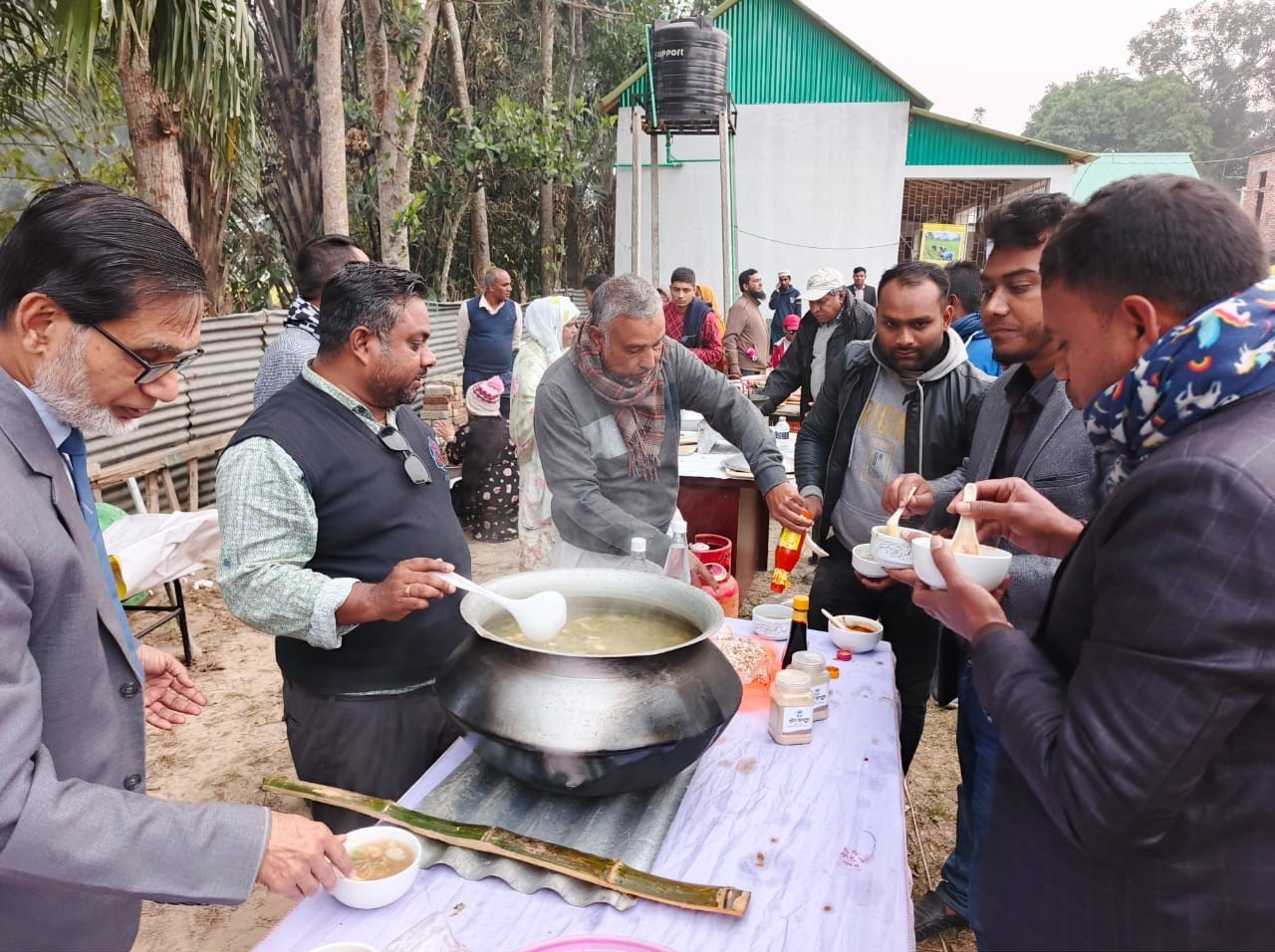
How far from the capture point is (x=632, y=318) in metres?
2.79

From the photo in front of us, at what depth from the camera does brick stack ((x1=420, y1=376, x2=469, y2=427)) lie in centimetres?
845

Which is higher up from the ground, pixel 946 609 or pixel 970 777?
pixel 946 609

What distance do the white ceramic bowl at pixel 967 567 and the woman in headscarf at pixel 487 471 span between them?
209 inches

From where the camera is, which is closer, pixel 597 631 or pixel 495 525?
pixel 597 631

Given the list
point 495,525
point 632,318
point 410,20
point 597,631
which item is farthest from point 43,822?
→ point 410,20

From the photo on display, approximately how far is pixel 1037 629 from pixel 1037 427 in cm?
112

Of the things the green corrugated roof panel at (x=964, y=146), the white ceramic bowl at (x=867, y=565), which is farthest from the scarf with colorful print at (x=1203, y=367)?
the green corrugated roof panel at (x=964, y=146)

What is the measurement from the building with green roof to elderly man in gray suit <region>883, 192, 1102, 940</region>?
13652mm

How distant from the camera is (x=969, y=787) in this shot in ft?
8.29

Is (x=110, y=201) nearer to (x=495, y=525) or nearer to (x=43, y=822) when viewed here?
(x=43, y=822)

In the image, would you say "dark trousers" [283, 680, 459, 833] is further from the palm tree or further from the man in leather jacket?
the palm tree

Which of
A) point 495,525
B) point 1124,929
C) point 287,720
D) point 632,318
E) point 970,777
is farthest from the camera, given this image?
point 495,525

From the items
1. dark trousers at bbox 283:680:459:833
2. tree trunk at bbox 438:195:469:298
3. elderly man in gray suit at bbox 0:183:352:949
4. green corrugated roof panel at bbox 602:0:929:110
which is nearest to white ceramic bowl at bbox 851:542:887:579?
dark trousers at bbox 283:680:459:833

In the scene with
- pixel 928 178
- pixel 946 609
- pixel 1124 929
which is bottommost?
pixel 1124 929
